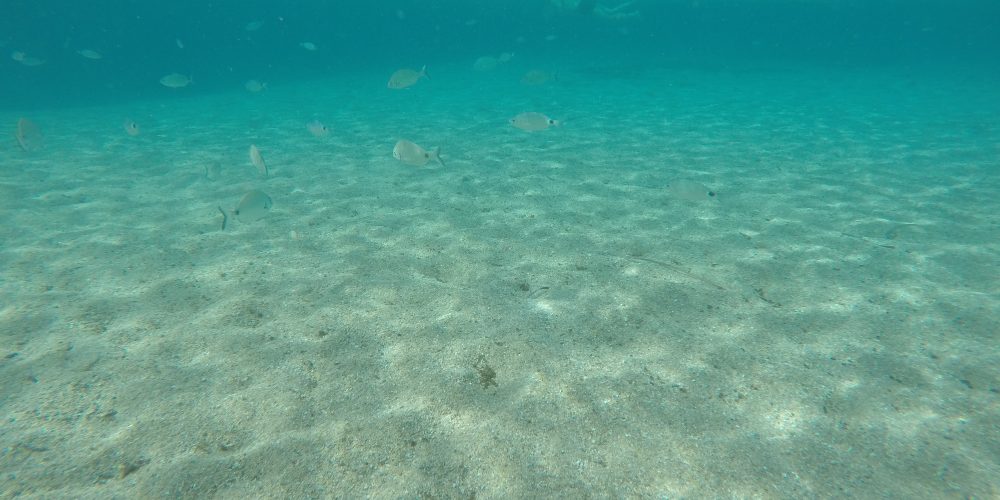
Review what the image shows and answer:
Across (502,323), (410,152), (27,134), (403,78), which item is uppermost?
(27,134)

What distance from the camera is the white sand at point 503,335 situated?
102 inches

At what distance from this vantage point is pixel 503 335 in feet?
12.2

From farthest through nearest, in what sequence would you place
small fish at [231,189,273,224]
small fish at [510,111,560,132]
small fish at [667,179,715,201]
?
small fish at [510,111,560,132]
small fish at [667,179,715,201]
small fish at [231,189,273,224]

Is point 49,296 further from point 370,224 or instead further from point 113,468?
point 370,224

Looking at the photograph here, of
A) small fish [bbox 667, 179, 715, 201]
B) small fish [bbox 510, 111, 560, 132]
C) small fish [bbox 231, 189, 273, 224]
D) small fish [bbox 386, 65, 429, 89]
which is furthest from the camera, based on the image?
small fish [bbox 386, 65, 429, 89]

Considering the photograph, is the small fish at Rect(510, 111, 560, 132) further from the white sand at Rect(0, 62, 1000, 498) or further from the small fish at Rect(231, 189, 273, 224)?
the small fish at Rect(231, 189, 273, 224)

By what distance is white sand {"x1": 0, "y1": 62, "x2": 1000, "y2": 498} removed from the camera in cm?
259

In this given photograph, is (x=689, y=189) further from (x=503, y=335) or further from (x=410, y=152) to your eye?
(x=410, y=152)

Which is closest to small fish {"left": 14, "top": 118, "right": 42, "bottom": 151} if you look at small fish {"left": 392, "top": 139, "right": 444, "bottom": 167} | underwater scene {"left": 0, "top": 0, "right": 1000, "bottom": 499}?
underwater scene {"left": 0, "top": 0, "right": 1000, "bottom": 499}

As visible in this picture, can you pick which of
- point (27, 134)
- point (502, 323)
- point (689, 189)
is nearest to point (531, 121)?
point (689, 189)

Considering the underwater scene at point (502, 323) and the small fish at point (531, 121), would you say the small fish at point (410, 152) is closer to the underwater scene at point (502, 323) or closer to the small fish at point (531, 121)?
the underwater scene at point (502, 323)

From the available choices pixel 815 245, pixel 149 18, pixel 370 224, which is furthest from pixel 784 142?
pixel 149 18

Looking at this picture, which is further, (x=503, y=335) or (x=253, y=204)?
(x=253, y=204)

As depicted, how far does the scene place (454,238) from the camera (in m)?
5.64
